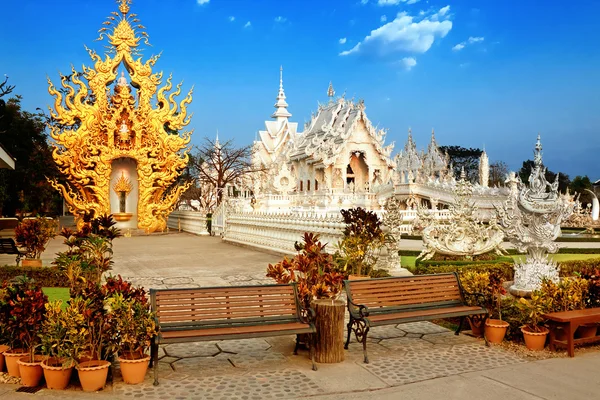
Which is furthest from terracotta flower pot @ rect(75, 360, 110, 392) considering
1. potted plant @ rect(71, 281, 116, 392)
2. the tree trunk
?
the tree trunk

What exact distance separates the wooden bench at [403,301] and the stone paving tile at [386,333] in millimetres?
504

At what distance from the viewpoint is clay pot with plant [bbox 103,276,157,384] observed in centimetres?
545

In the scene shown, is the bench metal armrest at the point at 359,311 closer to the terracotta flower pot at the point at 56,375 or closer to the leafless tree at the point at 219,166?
the terracotta flower pot at the point at 56,375

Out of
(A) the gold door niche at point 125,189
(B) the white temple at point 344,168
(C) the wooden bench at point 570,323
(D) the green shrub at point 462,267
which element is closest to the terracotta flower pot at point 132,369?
(C) the wooden bench at point 570,323

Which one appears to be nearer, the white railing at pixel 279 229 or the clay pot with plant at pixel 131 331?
the clay pot with plant at pixel 131 331

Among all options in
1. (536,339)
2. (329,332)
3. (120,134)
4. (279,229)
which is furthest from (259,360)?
(120,134)

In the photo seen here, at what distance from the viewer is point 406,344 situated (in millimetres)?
7129

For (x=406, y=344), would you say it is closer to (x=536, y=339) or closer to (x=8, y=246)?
(x=536, y=339)

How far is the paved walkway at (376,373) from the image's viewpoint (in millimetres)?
5258

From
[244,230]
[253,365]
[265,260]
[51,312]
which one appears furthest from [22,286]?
[244,230]

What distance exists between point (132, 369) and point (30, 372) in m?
0.97

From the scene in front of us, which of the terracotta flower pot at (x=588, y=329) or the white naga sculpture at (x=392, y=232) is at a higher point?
the white naga sculpture at (x=392, y=232)

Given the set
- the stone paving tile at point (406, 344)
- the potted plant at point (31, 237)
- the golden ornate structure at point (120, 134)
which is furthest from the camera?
the golden ornate structure at point (120, 134)

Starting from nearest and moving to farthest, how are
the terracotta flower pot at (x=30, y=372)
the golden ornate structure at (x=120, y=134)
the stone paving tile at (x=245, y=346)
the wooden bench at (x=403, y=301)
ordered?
the terracotta flower pot at (x=30, y=372) → the wooden bench at (x=403, y=301) → the stone paving tile at (x=245, y=346) → the golden ornate structure at (x=120, y=134)
